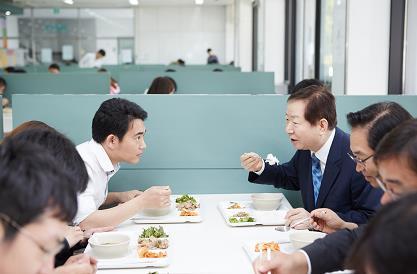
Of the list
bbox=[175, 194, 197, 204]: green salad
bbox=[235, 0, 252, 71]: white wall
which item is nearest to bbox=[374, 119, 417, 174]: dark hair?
bbox=[175, 194, 197, 204]: green salad

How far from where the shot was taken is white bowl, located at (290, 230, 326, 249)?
1743 millimetres

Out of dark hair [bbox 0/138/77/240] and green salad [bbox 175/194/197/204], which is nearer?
dark hair [bbox 0/138/77/240]

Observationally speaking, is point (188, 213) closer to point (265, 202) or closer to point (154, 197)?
point (154, 197)

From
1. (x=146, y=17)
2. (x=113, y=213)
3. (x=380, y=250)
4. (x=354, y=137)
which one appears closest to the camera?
(x=380, y=250)

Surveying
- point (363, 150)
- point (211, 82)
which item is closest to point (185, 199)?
point (363, 150)

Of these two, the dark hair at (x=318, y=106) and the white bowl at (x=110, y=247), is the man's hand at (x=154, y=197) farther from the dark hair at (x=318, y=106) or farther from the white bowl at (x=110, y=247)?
the dark hair at (x=318, y=106)

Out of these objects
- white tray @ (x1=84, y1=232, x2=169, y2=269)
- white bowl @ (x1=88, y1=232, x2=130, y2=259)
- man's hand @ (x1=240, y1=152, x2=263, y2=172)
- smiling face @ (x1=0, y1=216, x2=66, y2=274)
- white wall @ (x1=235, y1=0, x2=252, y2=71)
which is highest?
white wall @ (x1=235, y1=0, x2=252, y2=71)

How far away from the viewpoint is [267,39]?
766cm

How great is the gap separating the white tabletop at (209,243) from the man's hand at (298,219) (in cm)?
6

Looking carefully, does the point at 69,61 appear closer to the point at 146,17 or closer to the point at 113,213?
the point at 146,17

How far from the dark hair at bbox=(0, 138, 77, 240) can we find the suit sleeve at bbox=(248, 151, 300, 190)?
5.54 feet

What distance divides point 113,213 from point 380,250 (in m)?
1.52

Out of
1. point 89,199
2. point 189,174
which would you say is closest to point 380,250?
point 89,199

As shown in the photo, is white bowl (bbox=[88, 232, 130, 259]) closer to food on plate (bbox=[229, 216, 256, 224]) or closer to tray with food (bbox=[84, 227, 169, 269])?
tray with food (bbox=[84, 227, 169, 269])
